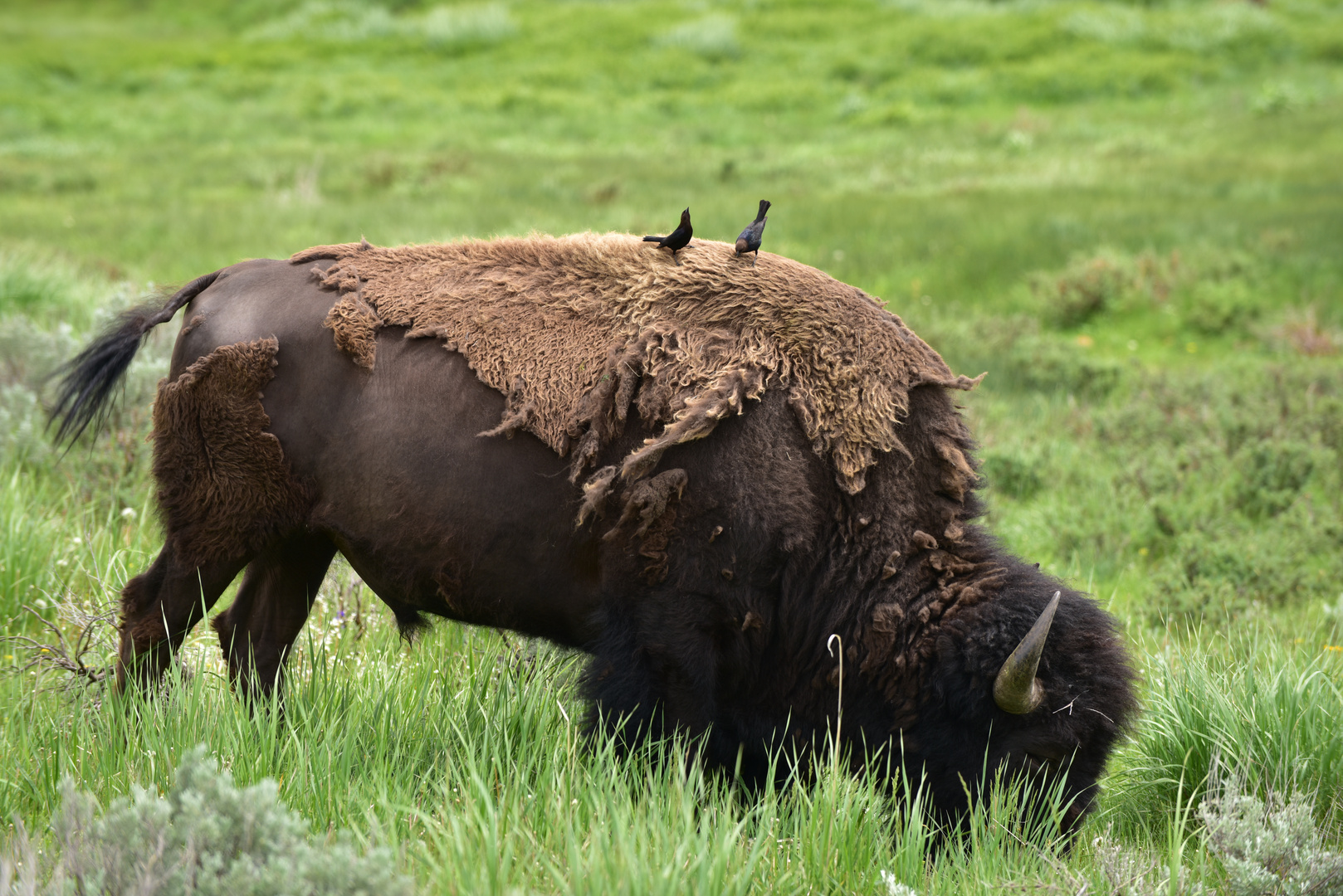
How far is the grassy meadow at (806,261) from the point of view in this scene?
2.90 metres

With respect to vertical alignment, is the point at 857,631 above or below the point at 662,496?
below

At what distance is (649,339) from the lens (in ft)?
10.6

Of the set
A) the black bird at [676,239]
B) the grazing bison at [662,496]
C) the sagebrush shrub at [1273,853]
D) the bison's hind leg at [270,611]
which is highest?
the black bird at [676,239]

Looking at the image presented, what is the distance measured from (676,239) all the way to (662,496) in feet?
2.85

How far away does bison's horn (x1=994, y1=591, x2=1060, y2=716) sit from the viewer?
2730 millimetres

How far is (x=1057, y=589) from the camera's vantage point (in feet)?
10.4

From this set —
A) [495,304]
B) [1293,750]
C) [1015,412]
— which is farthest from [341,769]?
[1015,412]

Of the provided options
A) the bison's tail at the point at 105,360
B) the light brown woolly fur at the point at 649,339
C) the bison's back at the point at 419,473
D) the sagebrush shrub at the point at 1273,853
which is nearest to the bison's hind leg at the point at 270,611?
the bison's back at the point at 419,473

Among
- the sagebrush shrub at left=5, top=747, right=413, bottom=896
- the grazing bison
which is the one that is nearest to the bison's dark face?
the grazing bison

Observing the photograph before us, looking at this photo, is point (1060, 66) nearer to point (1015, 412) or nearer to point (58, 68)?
point (1015, 412)

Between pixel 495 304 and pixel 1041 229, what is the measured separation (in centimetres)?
1072


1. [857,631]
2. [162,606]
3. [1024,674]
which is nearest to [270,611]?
[162,606]

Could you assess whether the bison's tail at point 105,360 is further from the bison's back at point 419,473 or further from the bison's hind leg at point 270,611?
the bison's hind leg at point 270,611

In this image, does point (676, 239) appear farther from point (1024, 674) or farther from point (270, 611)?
point (270, 611)
